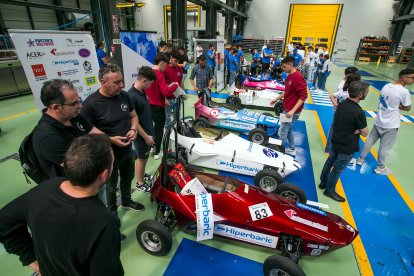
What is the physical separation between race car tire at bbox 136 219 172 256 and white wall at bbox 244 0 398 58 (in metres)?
26.6

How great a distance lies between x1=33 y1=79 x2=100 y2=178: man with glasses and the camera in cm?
176

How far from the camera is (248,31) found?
85.6ft

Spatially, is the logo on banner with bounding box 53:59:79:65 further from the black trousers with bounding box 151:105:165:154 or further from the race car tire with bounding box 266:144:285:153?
the race car tire with bounding box 266:144:285:153

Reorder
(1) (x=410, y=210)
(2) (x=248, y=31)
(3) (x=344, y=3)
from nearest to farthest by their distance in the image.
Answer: (1) (x=410, y=210)
(3) (x=344, y=3)
(2) (x=248, y=31)

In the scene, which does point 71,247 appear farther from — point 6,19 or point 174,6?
point 6,19

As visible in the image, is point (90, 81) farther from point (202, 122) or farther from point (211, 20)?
point (211, 20)

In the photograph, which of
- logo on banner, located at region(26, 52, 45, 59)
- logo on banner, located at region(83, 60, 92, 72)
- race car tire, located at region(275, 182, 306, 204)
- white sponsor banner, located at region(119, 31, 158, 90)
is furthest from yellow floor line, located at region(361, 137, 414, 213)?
logo on banner, located at region(26, 52, 45, 59)

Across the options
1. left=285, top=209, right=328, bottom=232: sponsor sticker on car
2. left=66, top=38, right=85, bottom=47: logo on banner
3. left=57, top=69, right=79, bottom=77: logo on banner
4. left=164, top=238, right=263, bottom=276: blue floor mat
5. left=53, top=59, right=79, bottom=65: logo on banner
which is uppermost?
left=66, top=38, right=85, bottom=47: logo on banner

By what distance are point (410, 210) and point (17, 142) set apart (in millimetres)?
7698

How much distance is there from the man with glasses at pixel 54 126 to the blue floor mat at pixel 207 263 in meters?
1.61

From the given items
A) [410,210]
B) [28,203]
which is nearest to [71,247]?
[28,203]

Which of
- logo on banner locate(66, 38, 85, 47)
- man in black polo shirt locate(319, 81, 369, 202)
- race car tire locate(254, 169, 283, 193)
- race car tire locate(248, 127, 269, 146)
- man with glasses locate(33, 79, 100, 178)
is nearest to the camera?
man with glasses locate(33, 79, 100, 178)

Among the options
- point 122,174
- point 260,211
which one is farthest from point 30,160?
point 260,211

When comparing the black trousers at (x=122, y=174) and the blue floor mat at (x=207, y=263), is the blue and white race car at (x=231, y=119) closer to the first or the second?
the black trousers at (x=122, y=174)
